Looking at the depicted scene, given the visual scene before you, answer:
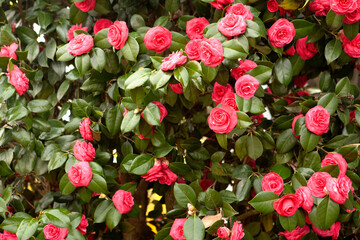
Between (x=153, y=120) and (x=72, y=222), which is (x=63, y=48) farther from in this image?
(x=72, y=222)

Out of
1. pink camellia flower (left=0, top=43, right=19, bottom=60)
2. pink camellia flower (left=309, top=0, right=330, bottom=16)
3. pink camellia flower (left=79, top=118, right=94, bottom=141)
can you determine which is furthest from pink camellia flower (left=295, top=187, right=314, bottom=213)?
pink camellia flower (left=0, top=43, right=19, bottom=60)

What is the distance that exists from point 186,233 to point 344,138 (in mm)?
575

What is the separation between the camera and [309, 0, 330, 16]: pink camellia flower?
137 cm

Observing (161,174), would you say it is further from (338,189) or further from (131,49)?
(338,189)

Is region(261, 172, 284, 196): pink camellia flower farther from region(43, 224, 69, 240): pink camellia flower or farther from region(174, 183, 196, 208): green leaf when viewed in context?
region(43, 224, 69, 240): pink camellia flower

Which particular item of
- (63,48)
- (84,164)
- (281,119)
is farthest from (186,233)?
(63,48)

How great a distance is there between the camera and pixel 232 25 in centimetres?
125

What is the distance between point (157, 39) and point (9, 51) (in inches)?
21.1

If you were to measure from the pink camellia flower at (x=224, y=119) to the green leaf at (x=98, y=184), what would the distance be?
39 centimetres

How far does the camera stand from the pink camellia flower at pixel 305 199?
1.25 metres

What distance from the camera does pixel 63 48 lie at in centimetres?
143

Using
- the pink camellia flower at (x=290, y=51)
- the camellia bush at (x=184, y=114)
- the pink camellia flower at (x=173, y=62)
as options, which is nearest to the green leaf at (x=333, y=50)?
the camellia bush at (x=184, y=114)

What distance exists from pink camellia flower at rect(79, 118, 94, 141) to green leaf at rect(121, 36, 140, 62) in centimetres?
24

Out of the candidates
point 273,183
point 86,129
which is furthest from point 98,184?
point 273,183
